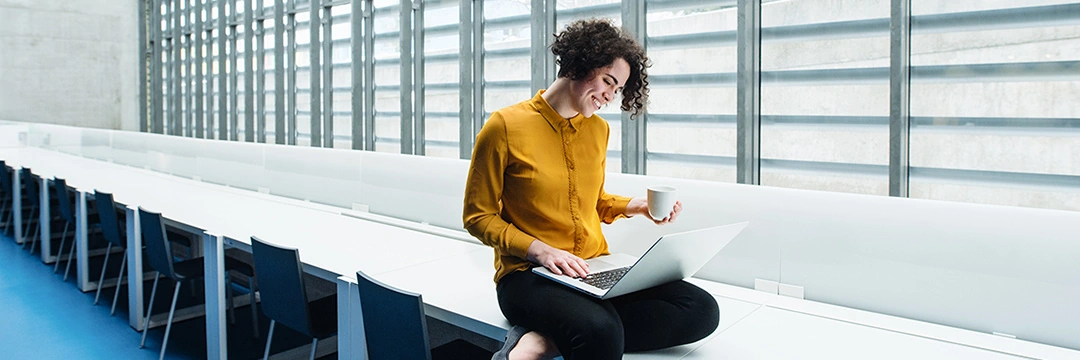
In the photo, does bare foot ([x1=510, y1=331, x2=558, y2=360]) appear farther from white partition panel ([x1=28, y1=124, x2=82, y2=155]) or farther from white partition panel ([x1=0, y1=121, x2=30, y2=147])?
white partition panel ([x1=0, y1=121, x2=30, y2=147])

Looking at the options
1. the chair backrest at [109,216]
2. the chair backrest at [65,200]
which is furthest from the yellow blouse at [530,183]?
the chair backrest at [65,200]

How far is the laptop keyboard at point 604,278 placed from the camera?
1649 mm

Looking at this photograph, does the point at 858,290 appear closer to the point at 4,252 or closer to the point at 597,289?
the point at 597,289

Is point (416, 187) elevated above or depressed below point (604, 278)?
above

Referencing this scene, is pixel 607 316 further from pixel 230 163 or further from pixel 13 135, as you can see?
pixel 13 135

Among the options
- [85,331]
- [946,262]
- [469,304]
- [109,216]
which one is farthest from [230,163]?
[946,262]

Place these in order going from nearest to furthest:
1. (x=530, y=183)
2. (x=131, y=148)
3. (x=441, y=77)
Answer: (x=530, y=183), (x=441, y=77), (x=131, y=148)

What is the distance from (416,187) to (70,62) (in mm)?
12047

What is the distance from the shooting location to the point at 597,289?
1.60 m

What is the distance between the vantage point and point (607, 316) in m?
1.50

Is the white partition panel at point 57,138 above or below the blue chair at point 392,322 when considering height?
above

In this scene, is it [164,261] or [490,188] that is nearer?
[490,188]

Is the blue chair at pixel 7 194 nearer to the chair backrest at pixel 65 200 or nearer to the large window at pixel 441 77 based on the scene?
the chair backrest at pixel 65 200

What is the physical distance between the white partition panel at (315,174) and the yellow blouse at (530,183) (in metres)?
2.41
